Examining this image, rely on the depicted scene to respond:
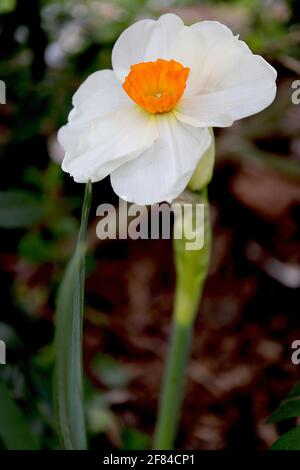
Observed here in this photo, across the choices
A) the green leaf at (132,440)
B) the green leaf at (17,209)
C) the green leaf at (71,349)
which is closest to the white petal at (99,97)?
the green leaf at (71,349)

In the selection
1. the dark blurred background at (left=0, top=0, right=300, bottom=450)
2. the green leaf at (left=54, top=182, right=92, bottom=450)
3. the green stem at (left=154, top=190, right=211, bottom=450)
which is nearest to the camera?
the green leaf at (left=54, top=182, right=92, bottom=450)

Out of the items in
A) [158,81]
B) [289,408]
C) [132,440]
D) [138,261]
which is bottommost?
[132,440]

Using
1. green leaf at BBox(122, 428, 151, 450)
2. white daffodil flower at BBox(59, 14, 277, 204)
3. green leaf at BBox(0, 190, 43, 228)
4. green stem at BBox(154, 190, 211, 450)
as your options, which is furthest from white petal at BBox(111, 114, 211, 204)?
green leaf at BBox(122, 428, 151, 450)

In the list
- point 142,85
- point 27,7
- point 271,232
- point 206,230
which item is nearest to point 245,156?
point 271,232

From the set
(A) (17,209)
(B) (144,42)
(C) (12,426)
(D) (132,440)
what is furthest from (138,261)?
(B) (144,42)

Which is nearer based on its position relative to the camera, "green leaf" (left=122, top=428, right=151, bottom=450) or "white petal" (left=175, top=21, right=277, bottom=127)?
"white petal" (left=175, top=21, right=277, bottom=127)

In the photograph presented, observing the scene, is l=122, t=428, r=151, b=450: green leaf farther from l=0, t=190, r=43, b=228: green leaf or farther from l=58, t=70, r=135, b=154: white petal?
l=58, t=70, r=135, b=154: white petal

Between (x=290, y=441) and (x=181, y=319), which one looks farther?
(x=181, y=319)

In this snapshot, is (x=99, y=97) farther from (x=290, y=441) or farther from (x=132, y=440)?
(x=132, y=440)
